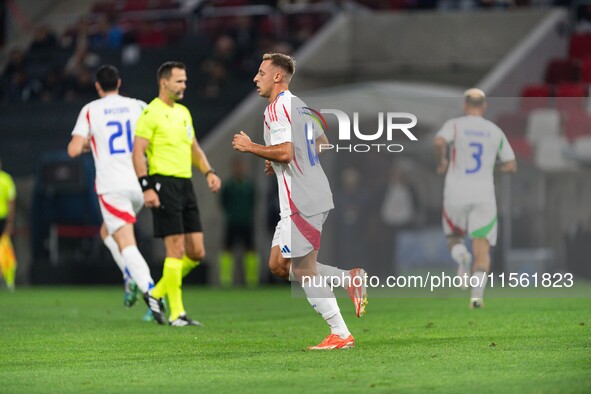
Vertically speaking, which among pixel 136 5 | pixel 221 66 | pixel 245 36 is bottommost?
pixel 221 66

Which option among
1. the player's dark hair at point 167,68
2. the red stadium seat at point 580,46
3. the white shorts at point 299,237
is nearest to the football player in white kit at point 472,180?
the player's dark hair at point 167,68

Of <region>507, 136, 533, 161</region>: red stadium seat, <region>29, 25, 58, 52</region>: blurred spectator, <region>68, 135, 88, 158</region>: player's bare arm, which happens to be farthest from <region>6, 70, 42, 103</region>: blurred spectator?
<region>68, 135, 88, 158</region>: player's bare arm

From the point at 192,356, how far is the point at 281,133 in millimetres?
1608

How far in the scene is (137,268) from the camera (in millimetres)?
12891

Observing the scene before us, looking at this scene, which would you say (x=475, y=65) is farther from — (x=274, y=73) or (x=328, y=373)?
(x=328, y=373)

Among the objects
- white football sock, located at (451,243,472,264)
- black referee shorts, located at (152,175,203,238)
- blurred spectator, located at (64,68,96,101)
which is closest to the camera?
black referee shorts, located at (152,175,203,238)

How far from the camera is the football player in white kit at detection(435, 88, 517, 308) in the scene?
47.5 feet

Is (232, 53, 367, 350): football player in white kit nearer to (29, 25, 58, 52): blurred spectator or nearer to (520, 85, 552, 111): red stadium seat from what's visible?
(520, 85, 552, 111): red stadium seat

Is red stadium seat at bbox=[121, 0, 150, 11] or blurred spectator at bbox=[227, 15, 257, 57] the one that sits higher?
red stadium seat at bbox=[121, 0, 150, 11]

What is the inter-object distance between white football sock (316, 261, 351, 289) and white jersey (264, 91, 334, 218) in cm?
47

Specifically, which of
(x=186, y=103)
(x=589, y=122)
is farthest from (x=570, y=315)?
(x=186, y=103)

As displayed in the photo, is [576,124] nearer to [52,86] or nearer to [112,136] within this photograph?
[112,136]

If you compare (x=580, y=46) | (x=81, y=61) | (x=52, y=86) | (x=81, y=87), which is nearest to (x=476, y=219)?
(x=580, y=46)

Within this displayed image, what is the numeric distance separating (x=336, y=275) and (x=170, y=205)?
9.52 feet
